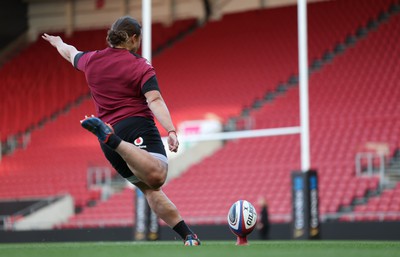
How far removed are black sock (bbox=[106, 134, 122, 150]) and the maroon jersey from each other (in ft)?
1.41

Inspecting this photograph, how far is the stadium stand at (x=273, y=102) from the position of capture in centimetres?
1689

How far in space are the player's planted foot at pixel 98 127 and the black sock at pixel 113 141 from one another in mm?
20

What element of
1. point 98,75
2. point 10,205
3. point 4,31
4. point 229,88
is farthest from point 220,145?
point 98,75

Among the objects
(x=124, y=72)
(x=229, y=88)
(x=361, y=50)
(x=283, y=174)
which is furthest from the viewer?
(x=229, y=88)

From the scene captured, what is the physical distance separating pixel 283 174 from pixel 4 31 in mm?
11109

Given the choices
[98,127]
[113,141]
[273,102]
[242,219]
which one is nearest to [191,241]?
[242,219]

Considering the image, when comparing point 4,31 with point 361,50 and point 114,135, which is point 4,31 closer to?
point 361,50

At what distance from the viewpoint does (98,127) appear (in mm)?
5531

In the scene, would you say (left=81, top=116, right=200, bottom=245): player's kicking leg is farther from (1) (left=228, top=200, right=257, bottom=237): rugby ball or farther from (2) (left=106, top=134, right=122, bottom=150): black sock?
(1) (left=228, top=200, right=257, bottom=237): rugby ball

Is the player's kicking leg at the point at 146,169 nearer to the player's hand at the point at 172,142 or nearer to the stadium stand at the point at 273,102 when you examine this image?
the player's hand at the point at 172,142

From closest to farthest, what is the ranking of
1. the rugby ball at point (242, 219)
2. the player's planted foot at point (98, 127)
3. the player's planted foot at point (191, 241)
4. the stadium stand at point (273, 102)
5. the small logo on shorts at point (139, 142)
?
the player's planted foot at point (98, 127), the small logo on shorts at point (139, 142), the player's planted foot at point (191, 241), the rugby ball at point (242, 219), the stadium stand at point (273, 102)

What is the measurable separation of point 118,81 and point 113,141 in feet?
1.89

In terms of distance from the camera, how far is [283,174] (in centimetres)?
1738

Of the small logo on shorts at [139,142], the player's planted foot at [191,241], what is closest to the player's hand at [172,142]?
the small logo on shorts at [139,142]
